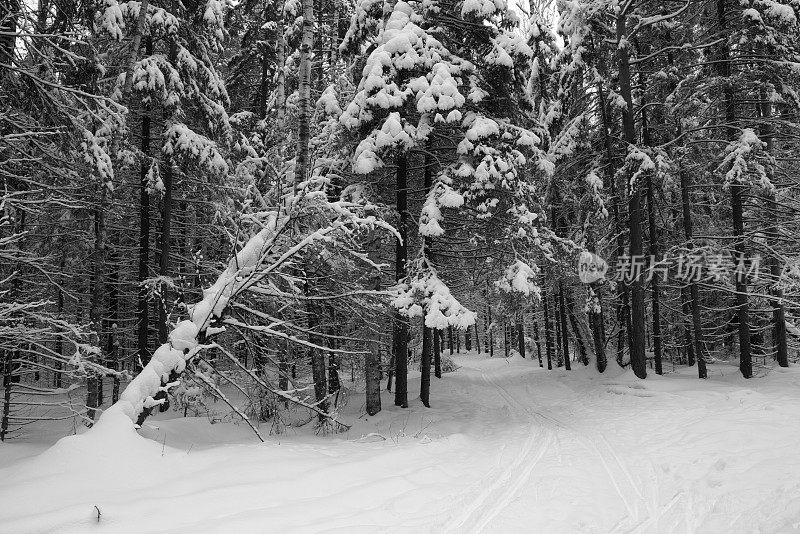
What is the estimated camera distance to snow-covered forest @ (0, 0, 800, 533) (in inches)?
203

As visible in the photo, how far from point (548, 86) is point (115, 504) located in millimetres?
17256

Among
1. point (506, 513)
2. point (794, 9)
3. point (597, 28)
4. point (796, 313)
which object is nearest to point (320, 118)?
point (597, 28)

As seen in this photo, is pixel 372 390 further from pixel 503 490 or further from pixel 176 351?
pixel 176 351

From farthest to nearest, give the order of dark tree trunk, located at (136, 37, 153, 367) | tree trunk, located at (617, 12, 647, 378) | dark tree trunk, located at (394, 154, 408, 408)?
tree trunk, located at (617, 12, 647, 378)
dark tree trunk, located at (136, 37, 153, 367)
dark tree trunk, located at (394, 154, 408, 408)

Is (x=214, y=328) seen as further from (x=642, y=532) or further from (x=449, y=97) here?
(x=449, y=97)

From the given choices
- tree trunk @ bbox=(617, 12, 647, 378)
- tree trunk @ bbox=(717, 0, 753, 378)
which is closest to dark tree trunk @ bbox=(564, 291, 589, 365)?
tree trunk @ bbox=(617, 12, 647, 378)

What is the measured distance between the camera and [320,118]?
15.5 metres

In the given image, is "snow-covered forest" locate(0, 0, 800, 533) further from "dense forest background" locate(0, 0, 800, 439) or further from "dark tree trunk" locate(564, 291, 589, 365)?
"dark tree trunk" locate(564, 291, 589, 365)

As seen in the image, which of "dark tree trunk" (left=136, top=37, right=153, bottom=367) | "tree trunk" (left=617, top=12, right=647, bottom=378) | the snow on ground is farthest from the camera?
"tree trunk" (left=617, top=12, right=647, bottom=378)

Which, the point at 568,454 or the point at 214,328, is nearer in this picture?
the point at 214,328

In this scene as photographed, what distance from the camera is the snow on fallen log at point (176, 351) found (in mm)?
5488

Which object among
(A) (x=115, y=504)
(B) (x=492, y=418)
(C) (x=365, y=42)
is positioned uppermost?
(C) (x=365, y=42)

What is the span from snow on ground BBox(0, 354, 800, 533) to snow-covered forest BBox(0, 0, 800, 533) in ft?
0.14

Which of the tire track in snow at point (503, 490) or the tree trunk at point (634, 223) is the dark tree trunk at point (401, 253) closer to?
the tire track in snow at point (503, 490)
